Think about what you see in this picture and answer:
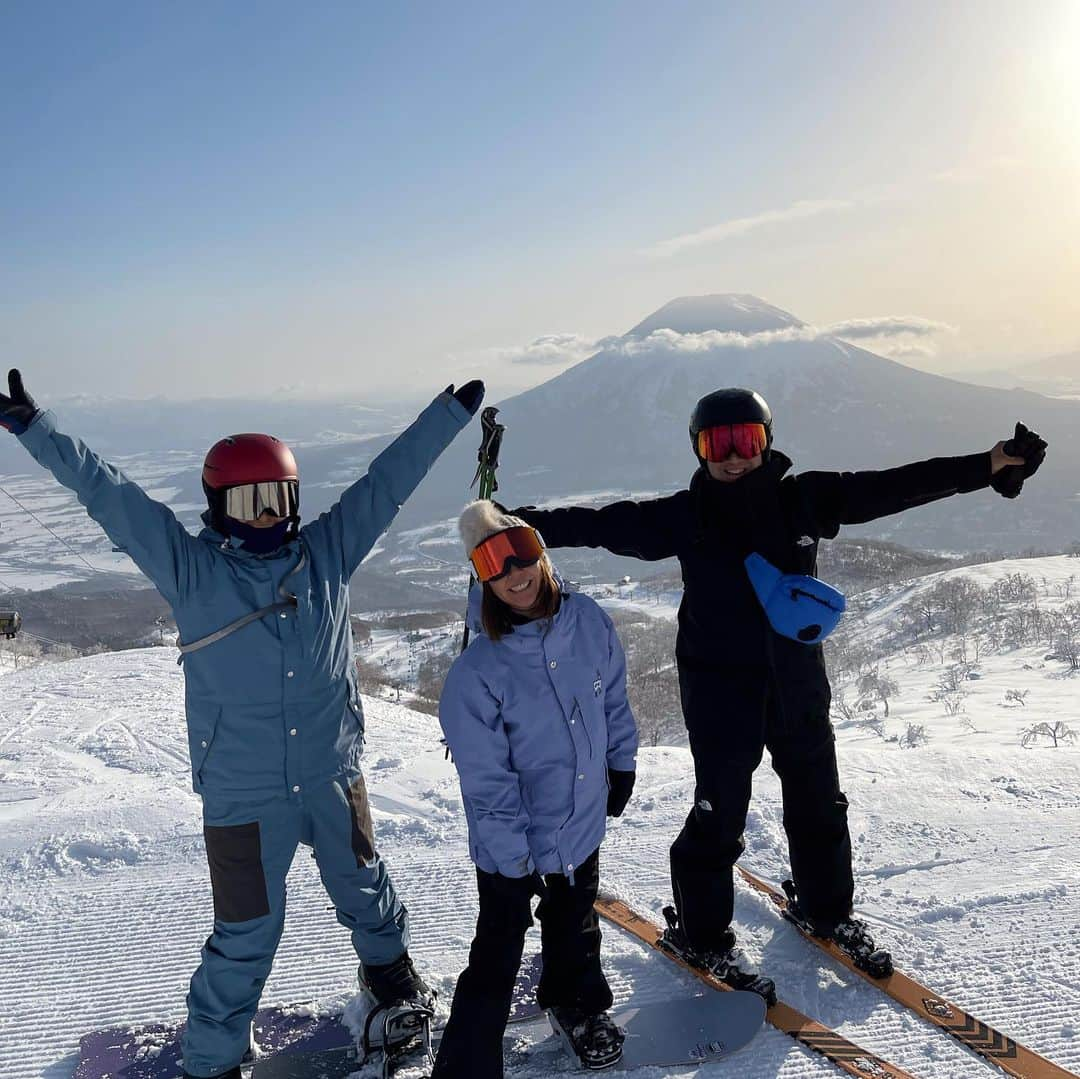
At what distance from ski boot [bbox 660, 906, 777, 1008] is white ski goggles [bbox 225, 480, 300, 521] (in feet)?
7.43

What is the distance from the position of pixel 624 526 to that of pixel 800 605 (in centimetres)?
69

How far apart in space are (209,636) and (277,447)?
62cm

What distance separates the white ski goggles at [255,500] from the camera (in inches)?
95.7

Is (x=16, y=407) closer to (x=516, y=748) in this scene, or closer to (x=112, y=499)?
(x=112, y=499)

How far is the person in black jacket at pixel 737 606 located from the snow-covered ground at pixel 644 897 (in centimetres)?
17

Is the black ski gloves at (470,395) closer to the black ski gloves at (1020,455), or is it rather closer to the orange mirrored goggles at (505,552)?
the orange mirrored goggles at (505,552)

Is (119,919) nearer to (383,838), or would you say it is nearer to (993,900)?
(383,838)

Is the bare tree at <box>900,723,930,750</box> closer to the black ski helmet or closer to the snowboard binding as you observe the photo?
the black ski helmet

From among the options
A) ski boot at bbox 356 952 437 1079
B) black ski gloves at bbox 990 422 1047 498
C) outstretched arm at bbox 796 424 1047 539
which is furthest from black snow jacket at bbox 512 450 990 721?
ski boot at bbox 356 952 437 1079

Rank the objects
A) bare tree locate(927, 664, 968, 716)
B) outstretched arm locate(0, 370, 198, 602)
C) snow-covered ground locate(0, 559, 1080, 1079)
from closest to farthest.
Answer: outstretched arm locate(0, 370, 198, 602), snow-covered ground locate(0, 559, 1080, 1079), bare tree locate(927, 664, 968, 716)

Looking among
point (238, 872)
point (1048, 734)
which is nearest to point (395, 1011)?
point (238, 872)

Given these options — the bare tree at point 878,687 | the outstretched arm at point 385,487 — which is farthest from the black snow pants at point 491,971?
the bare tree at point 878,687

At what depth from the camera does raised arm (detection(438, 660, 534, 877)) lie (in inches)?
89.6

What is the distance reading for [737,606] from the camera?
2904mm
